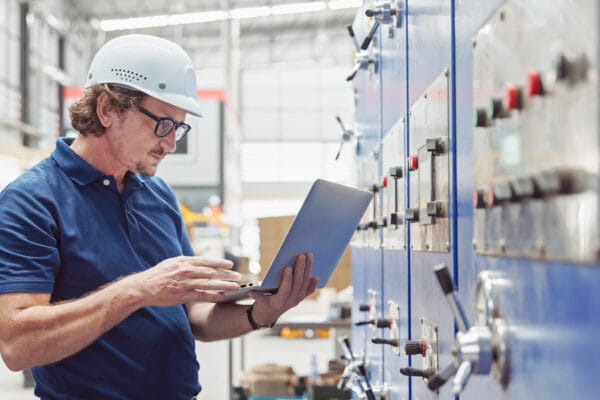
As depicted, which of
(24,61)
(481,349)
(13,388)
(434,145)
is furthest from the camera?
(24,61)

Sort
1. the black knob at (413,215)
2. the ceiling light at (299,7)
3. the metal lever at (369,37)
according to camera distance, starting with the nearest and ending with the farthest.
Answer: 1. the black knob at (413,215)
2. the metal lever at (369,37)
3. the ceiling light at (299,7)

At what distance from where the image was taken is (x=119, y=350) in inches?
72.6

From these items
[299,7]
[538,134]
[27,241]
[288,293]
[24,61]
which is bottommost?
[288,293]

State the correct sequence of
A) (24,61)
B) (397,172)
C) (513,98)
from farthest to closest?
(24,61), (397,172), (513,98)

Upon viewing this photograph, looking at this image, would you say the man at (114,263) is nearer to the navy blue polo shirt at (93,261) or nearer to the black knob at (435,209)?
the navy blue polo shirt at (93,261)

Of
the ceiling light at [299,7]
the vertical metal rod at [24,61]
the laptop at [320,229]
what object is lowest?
the laptop at [320,229]

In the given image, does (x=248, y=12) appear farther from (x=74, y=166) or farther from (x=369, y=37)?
(x=74, y=166)

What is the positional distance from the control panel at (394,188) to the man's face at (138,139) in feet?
2.16

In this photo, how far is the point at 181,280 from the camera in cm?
158

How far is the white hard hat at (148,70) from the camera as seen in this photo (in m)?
1.93

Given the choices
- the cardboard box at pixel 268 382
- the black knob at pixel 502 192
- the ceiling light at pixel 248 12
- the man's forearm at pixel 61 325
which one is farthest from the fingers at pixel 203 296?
the ceiling light at pixel 248 12

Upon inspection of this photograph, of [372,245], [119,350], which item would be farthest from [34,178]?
[372,245]

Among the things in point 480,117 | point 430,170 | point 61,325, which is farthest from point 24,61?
point 480,117

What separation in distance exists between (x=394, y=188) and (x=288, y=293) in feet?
1.51
